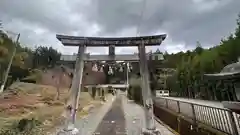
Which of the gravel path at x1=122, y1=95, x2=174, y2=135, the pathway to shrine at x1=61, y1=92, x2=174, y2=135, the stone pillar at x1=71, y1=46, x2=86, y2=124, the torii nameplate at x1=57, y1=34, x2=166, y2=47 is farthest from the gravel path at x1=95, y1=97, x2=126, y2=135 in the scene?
the torii nameplate at x1=57, y1=34, x2=166, y2=47

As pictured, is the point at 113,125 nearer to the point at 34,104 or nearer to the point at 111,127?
the point at 111,127

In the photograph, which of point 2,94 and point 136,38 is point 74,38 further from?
point 2,94

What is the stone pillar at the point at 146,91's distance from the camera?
237 inches

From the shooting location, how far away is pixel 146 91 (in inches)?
250

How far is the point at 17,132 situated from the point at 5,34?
16.1m

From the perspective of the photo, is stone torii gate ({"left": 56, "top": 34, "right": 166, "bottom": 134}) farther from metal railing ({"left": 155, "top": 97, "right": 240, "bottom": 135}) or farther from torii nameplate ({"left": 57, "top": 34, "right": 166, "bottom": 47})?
Result: metal railing ({"left": 155, "top": 97, "right": 240, "bottom": 135})

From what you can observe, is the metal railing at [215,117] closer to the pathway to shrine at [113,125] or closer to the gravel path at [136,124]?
the gravel path at [136,124]

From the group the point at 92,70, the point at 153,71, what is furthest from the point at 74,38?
the point at 153,71

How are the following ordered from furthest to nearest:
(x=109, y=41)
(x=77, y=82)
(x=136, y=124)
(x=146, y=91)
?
(x=136, y=124), (x=109, y=41), (x=77, y=82), (x=146, y=91)

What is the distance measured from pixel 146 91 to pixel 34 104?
1376cm

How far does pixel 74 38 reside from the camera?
6.96 metres

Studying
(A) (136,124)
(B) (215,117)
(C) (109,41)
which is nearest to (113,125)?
(A) (136,124)

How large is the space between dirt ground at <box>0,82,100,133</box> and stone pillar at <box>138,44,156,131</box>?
576 cm

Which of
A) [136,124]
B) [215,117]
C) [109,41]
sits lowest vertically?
[136,124]
